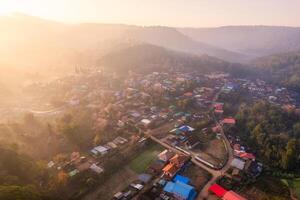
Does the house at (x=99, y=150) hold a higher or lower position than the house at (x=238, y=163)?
lower

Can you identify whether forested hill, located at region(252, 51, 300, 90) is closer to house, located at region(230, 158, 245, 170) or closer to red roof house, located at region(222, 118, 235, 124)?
red roof house, located at region(222, 118, 235, 124)

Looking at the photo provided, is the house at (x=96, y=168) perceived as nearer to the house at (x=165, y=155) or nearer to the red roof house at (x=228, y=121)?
the house at (x=165, y=155)

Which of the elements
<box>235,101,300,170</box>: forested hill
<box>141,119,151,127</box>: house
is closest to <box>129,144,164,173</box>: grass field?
<box>141,119,151,127</box>: house

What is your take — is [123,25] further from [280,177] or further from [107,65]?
[280,177]

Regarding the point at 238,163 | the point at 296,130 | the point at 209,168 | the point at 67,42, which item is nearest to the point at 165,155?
the point at 209,168

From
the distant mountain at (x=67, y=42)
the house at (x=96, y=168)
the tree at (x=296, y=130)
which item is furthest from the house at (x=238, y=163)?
the distant mountain at (x=67, y=42)
